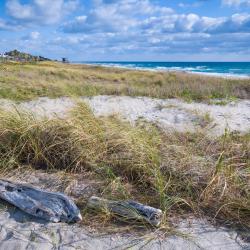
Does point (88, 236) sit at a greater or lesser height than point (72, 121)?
lesser

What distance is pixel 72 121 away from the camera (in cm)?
489

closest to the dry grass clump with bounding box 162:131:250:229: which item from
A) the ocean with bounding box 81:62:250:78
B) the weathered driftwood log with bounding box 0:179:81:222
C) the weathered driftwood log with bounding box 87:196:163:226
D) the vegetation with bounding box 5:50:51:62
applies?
the weathered driftwood log with bounding box 87:196:163:226

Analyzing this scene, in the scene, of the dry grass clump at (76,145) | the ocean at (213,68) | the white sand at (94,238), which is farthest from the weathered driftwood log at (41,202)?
the ocean at (213,68)

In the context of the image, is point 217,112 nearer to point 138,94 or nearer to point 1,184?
point 138,94

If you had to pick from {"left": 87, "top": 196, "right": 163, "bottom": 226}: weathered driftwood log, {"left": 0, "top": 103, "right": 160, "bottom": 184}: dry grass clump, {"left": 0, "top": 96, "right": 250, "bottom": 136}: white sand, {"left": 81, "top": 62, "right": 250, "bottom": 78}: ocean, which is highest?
{"left": 0, "top": 103, "right": 160, "bottom": 184}: dry grass clump

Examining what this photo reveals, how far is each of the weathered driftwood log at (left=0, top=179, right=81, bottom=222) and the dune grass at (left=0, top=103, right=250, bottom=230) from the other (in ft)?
1.47

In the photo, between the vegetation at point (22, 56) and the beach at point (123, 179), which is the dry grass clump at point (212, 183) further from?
the vegetation at point (22, 56)

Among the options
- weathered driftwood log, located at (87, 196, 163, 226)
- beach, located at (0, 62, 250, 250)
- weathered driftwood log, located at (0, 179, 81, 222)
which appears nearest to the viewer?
beach, located at (0, 62, 250, 250)

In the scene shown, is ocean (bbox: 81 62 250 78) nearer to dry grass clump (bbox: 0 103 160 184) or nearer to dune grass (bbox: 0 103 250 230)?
dune grass (bbox: 0 103 250 230)

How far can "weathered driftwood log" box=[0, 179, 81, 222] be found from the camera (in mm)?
3254

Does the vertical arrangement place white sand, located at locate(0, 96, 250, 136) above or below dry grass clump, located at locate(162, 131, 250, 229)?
below

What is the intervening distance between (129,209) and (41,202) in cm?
73

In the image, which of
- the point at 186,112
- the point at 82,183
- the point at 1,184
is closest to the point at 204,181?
the point at 82,183

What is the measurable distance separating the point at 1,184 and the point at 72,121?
4.59ft
